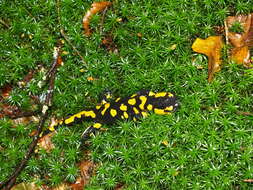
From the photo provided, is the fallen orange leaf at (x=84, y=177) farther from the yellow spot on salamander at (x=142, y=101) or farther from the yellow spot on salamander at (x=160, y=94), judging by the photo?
the yellow spot on salamander at (x=160, y=94)

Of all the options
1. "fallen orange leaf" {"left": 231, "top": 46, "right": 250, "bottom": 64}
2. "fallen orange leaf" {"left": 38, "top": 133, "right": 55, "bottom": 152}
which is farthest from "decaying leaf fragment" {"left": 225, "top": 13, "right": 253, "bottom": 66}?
"fallen orange leaf" {"left": 38, "top": 133, "right": 55, "bottom": 152}

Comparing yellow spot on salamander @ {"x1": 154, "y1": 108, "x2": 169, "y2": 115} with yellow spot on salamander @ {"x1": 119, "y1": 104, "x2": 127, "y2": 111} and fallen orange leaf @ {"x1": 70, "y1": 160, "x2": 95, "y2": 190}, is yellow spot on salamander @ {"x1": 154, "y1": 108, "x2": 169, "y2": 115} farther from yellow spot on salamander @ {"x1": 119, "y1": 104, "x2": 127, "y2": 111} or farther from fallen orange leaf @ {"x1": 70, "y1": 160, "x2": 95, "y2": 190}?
fallen orange leaf @ {"x1": 70, "y1": 160, "x2": 95, "y2": 190}

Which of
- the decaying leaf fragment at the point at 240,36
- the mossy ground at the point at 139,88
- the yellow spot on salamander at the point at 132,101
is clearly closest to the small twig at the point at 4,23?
Result: the mossy ground at the point at 139,88

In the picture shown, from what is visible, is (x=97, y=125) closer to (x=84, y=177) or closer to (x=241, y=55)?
(x=84, y=177)

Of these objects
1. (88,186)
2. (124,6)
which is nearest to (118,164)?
(88,186)

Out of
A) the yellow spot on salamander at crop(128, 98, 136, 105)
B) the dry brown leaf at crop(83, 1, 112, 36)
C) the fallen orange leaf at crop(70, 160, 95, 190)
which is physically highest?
the dry brown leaf at crop(83, 1, 112, 36)

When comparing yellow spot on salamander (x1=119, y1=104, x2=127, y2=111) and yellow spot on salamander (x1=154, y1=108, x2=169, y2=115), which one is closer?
yellow spot on salamander (x1=154, y1=108, x2=169, y2=115)

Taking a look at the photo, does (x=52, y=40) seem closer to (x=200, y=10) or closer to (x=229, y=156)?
(x=200, y=10)
